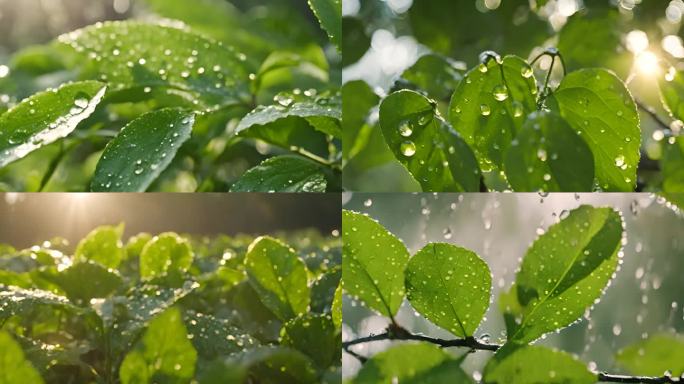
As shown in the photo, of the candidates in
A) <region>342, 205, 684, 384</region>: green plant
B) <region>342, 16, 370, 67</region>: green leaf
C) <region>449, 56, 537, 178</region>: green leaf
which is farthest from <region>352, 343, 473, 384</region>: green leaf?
<region>342, 16, 370, 67</region>: green leaf

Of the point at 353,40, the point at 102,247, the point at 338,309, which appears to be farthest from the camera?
the point at 353,40

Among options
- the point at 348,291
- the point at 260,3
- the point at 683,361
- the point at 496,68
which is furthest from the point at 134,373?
the point at 260,3

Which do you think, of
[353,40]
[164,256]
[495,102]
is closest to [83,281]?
[164,256]

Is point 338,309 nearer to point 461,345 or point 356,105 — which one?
point 461,345

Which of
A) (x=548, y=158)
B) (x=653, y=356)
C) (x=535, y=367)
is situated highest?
(x=548, y=158)

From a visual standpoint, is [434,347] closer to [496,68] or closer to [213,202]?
[496,68]

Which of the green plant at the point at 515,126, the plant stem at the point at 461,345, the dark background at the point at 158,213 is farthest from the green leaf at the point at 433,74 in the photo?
the plant stem at the point at 461,345

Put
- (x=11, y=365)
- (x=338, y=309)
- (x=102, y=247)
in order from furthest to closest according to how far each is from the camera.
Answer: (x=102, y=247) < (x=338, y=309) < (x=11, y=365)
